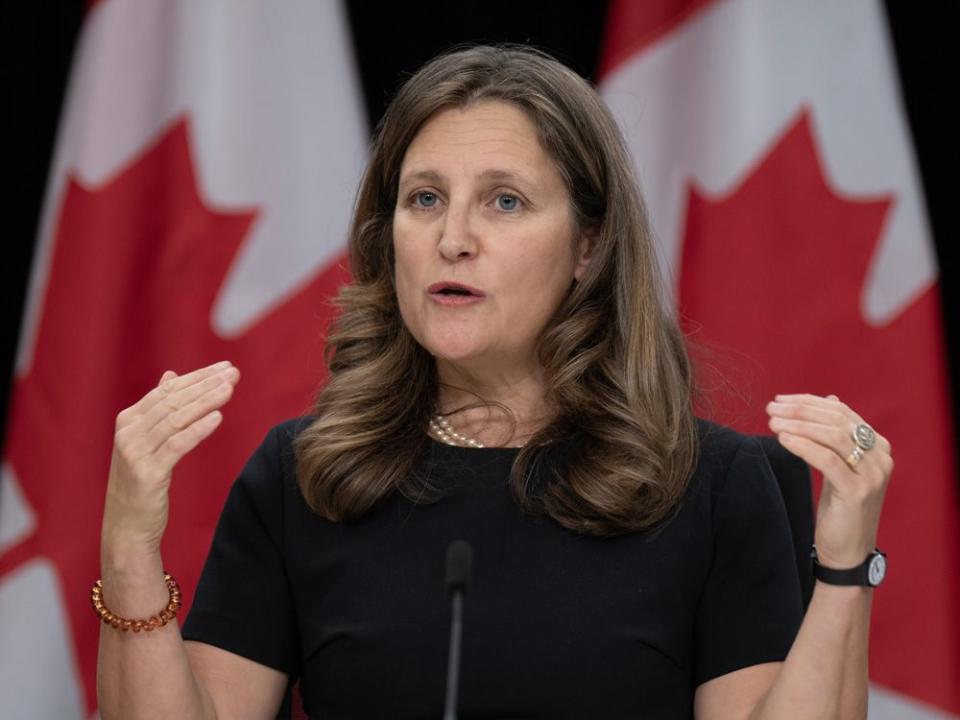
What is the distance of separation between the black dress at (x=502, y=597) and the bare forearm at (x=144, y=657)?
14cm

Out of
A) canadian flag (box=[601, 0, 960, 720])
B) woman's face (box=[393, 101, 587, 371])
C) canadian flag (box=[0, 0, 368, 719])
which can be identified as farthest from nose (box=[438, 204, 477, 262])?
canadian flag (box=[0, 0, 368, 719])

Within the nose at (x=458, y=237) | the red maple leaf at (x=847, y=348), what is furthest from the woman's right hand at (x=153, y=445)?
the red maple leaf at (x=847, y=348)

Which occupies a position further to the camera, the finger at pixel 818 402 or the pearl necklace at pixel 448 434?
the pearl necklace at pixel 448 434

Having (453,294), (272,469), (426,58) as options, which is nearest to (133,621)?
(272,469)

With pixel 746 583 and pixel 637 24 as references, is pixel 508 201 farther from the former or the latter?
pixel 637 24

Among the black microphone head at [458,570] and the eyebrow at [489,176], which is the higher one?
the eyebrow at [489,176]

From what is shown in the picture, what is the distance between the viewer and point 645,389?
192 centimetres

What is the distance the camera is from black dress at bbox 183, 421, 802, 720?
1.76 m

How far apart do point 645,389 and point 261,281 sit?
119 cm

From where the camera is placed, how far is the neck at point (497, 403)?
1.98 metres

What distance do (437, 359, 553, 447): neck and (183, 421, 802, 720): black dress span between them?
0.06 meters

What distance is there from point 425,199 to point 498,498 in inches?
16.0

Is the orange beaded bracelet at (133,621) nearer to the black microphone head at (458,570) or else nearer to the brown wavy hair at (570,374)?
the brown wavy hair at (570,374)

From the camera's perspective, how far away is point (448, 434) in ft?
6.51
